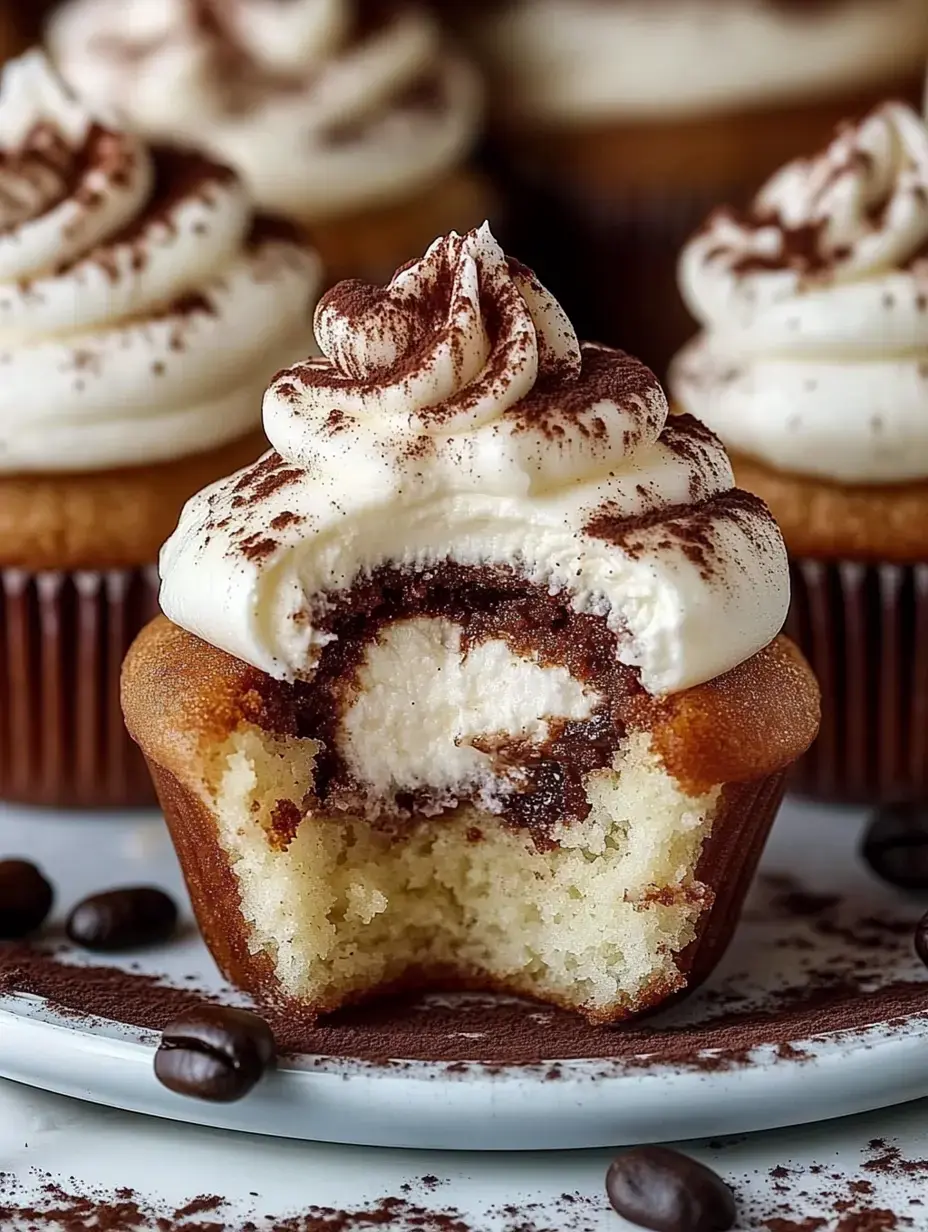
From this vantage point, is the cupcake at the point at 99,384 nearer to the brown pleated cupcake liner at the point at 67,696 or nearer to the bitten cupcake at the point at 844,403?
the brown pleated cupcake liner at the point at 67,696

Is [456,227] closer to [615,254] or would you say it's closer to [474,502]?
[615,254]

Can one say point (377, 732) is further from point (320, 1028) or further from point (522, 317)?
point (522, 317)

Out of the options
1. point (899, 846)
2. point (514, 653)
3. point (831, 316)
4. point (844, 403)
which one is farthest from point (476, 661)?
point (831, 316)

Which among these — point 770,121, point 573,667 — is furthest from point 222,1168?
point 770,121


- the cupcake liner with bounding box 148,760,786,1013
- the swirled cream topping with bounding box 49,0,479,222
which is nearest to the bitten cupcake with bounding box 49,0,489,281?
the swirled cream topping with bounding box 49,0,479,222

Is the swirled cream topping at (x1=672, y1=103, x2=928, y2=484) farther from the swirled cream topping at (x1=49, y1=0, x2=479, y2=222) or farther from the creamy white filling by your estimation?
the swirled cream topping at (x1=49, y1=0, x2=479, y2=222)
